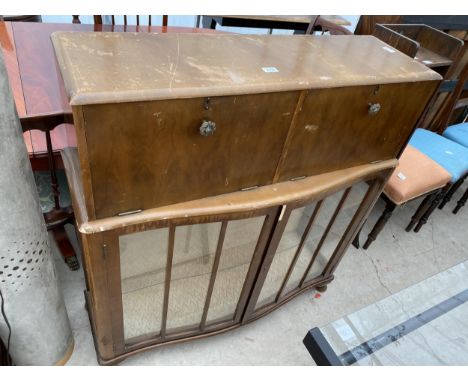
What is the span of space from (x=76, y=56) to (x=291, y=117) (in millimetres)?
433

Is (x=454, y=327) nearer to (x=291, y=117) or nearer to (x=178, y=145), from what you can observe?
(x=291, y=117)

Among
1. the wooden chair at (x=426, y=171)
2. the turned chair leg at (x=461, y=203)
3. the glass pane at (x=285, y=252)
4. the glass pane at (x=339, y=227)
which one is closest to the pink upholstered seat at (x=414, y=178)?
the wooden chair at (x=426, y=171)

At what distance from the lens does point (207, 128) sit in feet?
2.25

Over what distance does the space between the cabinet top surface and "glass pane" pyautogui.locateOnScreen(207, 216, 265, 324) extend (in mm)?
393

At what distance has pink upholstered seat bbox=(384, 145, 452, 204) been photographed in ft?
5.59

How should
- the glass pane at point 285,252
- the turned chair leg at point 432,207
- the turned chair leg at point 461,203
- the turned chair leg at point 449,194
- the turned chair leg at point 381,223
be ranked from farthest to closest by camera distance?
the turned chair leg at point 461,203, the turned chair leg at point 449,194, the turned chair leg at point 432,207, the turned chair leg at point 381,223, the glass pane at point 285,252

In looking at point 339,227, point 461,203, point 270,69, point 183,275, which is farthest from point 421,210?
point 270,69

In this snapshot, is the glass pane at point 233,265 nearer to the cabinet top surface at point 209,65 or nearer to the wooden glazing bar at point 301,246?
the wooden glazing bar at point 301,246

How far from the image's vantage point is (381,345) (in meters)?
1.02

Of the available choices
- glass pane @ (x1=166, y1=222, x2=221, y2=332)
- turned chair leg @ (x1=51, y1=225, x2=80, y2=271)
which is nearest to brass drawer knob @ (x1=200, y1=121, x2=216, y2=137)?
glass pane @ (x1=166, y1=222, x2=221, y2=332)

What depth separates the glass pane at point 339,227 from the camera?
3.88ft

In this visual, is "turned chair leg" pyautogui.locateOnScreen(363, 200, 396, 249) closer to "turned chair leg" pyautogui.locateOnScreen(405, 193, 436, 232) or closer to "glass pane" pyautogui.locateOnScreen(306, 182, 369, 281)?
"turned chair leg" pyautogui.locateOnScreen(405, 193, 436, 232)
